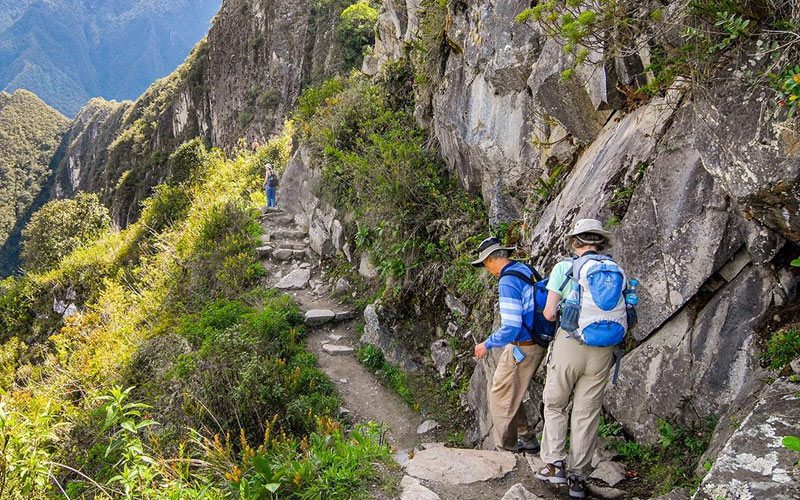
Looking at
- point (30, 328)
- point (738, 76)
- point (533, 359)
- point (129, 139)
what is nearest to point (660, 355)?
point (533, 359)

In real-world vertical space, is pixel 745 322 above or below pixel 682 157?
below

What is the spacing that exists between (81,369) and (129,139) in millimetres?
77489

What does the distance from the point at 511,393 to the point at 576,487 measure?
3.36 feet

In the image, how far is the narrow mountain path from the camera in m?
3.99

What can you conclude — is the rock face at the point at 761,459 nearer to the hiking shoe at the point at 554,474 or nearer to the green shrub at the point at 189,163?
the hiking shoe at the point at 554,474

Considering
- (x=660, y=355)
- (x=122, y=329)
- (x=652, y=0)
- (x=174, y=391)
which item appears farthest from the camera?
(x=122, y=329)

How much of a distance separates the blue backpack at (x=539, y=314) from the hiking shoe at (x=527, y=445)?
1.09 m

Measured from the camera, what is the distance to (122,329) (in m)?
12.1

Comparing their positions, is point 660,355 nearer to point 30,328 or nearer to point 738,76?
point 738,76

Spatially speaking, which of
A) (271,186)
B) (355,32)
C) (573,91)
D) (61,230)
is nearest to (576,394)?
(573,91)

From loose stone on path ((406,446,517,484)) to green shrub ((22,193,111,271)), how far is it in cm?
2780

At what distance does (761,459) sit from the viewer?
2857 mm

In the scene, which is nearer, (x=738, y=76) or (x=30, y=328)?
(x=738, y=76)

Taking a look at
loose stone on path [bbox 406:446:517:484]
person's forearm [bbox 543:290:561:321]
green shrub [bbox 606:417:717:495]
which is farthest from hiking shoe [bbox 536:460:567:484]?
person's forearm [bbox 543:290:561:321]
